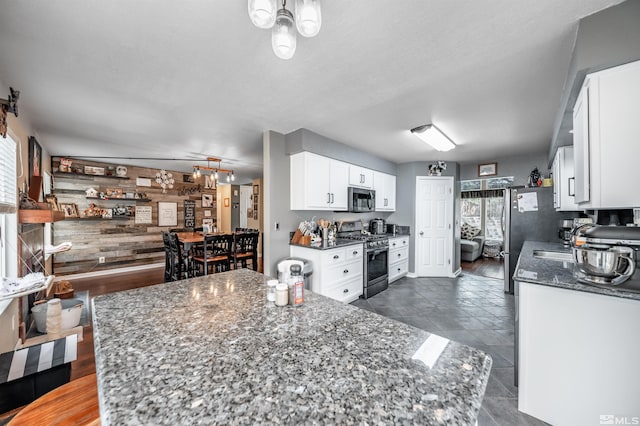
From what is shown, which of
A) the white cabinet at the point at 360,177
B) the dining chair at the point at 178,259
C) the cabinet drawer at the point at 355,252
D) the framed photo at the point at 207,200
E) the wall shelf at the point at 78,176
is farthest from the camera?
the framed photo at the point at 207,200

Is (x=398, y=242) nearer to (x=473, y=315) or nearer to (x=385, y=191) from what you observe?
(x=385, y=191)

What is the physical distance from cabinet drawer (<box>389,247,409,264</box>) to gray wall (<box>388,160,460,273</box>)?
150 mm

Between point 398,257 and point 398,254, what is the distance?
0.19 ft

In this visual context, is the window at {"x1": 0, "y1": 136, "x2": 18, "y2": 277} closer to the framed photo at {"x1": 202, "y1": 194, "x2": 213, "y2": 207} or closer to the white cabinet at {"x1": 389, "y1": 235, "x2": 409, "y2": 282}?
the framed photo at {"x1": 202, "y1": 194, "x2": 213, "y2": 207}

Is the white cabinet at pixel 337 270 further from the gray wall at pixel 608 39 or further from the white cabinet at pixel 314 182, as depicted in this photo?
the gray wall at pixel 608 39

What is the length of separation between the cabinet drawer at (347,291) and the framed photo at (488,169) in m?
3.65

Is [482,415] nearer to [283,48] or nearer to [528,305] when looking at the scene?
[528,305]

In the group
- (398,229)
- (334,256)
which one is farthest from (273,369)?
(398,229)

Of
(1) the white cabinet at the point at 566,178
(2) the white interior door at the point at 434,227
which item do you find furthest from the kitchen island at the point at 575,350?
(2) the white interior door at the point at 434,227

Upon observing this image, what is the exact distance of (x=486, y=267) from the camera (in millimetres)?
5910

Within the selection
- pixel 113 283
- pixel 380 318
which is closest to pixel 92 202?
pixel 113 283

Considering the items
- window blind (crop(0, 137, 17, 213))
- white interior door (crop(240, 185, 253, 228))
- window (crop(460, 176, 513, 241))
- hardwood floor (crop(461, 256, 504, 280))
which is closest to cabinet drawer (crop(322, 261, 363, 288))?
window blind (crop(0, 137, 17, 213))

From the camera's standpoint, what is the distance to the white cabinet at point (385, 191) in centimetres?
476

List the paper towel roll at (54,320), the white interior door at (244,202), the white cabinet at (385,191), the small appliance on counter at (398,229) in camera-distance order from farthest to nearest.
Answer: the white interior door at (244,202) → the small appliance on counter at (398,229) → the white cabinet at (385,191) → the paper towel roll at (54,320)
